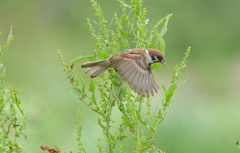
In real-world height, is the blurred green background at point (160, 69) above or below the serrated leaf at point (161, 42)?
above

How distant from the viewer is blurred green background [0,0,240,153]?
2.11 metres

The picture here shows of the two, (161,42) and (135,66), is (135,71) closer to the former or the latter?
(135,66)

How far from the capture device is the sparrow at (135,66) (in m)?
0.92

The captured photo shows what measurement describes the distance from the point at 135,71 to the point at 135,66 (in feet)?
0.14

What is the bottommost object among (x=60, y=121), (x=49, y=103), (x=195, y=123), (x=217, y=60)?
(x=195, y=123)

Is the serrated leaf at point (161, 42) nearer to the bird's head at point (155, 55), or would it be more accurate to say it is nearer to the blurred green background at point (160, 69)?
the bird's head at point (155, 55)

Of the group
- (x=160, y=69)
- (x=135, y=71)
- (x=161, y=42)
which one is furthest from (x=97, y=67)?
(x=160, y=69)

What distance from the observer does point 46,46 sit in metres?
3.37

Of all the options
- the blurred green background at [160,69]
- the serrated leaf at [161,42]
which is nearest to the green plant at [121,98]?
the serrated leaf at [161,42]

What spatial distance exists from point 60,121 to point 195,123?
91 centimetres

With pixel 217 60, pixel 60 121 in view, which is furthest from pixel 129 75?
pixel 217 60

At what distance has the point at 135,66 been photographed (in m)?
1.06

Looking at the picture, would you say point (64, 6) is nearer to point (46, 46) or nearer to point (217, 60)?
point (46, 46)

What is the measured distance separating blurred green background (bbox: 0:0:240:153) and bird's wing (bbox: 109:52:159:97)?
3.25 ft
